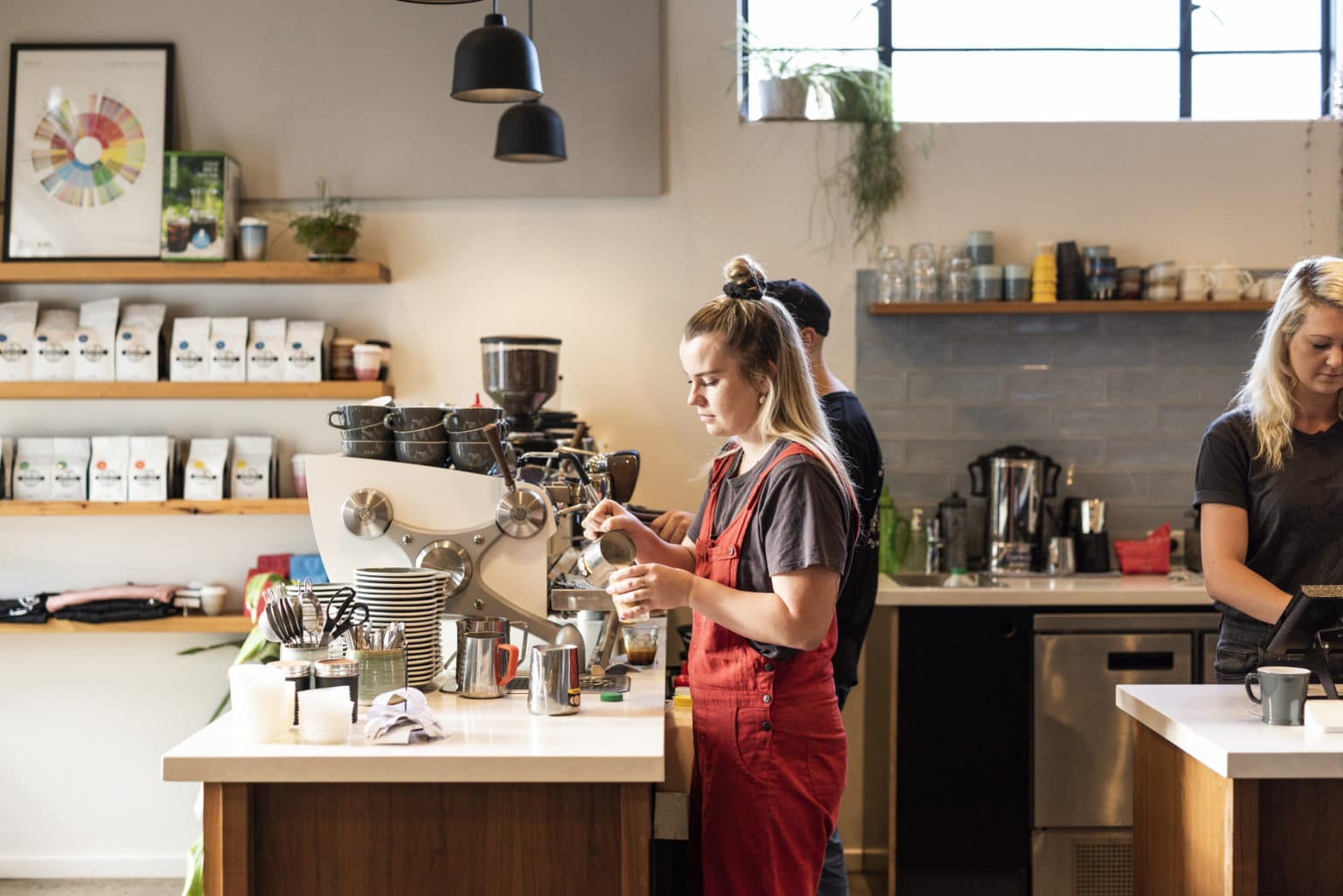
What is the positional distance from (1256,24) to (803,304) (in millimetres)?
2781

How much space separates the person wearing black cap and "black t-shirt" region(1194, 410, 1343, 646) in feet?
2.27

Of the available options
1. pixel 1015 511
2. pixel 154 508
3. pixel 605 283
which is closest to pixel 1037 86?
pixel 1015 511

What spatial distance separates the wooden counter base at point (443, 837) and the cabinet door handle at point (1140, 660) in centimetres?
232

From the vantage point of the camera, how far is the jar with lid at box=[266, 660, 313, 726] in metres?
2.17

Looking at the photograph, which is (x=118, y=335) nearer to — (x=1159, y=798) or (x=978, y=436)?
(x=978, y=436)

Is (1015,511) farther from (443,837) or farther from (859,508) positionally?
(443,837)

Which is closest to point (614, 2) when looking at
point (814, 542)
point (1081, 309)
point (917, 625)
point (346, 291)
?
point (346, 291)

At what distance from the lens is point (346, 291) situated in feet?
14.3

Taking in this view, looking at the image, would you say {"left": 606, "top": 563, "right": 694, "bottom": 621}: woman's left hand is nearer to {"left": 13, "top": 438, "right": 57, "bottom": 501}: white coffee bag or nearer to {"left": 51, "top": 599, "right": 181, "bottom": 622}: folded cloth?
{"left": 51, "top": 599, "right": 181, "bottom": 622}: folded cloth

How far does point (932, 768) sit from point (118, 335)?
2.96m

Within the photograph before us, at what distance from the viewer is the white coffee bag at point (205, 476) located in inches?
167

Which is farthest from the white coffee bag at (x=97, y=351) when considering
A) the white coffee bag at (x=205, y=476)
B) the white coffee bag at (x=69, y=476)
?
the white coffee bag at (x=205, y=476)

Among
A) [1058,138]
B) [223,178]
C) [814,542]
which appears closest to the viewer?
[814,542]

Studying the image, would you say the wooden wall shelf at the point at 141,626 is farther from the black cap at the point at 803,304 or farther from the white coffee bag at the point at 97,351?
the black cap at the point at 803,304
